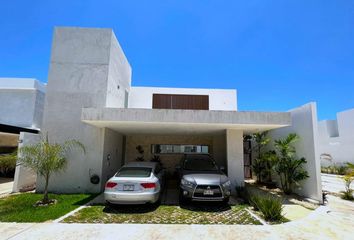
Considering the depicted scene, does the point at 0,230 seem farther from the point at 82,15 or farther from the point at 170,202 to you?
the point at 82,15

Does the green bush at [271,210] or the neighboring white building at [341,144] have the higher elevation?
the neighboring white building at [341,144]

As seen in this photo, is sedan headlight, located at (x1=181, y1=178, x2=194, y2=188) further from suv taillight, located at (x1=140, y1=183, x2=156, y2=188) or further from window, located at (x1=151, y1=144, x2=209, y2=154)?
window, located at (x1=151, y1=144, x2=209, y2=154)

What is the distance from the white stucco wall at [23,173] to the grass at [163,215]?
4.65 m

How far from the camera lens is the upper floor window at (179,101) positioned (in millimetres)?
15195

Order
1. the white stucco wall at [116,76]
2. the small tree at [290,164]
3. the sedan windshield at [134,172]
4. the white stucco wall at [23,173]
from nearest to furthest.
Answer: the sedan windshield at [134,172]
the small tree at [290,164]
the white stucco wall at [23,173]
the white stucco wall at [116,76]

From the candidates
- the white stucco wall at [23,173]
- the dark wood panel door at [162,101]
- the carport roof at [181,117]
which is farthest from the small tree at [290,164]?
the white stucco wall at [23,173]

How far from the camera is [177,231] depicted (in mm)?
4504

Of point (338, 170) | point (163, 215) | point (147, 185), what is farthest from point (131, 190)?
point (338, 170)

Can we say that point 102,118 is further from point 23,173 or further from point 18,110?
point 18,110

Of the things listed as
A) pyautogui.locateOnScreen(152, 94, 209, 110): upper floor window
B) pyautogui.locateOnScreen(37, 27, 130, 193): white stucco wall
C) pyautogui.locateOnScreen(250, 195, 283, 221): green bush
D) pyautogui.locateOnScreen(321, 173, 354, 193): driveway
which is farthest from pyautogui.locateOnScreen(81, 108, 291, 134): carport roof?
pyautogui.locateOnScreen(152, 94, 209, 110): upper floor window

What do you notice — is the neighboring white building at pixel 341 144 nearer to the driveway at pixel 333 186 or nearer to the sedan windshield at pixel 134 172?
the driveway at pixel 333 186

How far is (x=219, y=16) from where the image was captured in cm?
912

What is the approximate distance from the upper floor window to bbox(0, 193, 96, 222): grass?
29.3 feet

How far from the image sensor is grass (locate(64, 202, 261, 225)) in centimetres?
515
